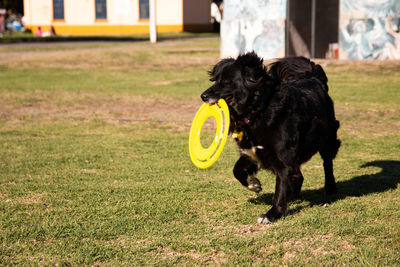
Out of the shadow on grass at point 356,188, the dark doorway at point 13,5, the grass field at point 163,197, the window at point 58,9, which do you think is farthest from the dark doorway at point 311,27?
the dark doorway at point 13,5

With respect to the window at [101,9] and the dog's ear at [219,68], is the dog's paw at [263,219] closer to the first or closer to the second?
the dog's ear at [219,68]

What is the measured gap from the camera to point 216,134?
571 centimetres

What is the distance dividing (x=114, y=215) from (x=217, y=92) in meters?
1.70

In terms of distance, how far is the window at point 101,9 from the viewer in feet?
189

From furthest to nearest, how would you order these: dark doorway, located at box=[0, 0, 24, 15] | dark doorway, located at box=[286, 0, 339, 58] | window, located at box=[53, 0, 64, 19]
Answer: dark doorway, located at box=[0, 0, 24, 15] → window, located at box=[53, 0, 64, 19] → dark doorway, located at box=[286, 0, 339, 58]

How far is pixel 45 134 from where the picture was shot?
408 inches

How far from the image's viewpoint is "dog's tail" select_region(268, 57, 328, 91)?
6578mm

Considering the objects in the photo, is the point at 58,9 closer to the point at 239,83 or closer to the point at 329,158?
the point at 329,158

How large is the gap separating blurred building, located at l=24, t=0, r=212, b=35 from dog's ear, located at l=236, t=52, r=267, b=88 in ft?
177

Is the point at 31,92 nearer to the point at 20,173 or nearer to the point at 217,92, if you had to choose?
the point at 20,173

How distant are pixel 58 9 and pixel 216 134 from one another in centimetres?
5699

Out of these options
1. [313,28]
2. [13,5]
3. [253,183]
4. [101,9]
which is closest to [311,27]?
[313,28]

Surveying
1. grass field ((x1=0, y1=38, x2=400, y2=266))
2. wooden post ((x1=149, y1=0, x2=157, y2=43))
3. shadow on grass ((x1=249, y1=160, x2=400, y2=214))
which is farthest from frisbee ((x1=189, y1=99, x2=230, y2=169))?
wooden post ((x1=149, y1=0, x2=157, y2=43))

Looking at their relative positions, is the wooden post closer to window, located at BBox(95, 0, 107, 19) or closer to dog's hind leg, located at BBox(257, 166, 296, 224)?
window, located at BBox(95, 0, 107, 19)
